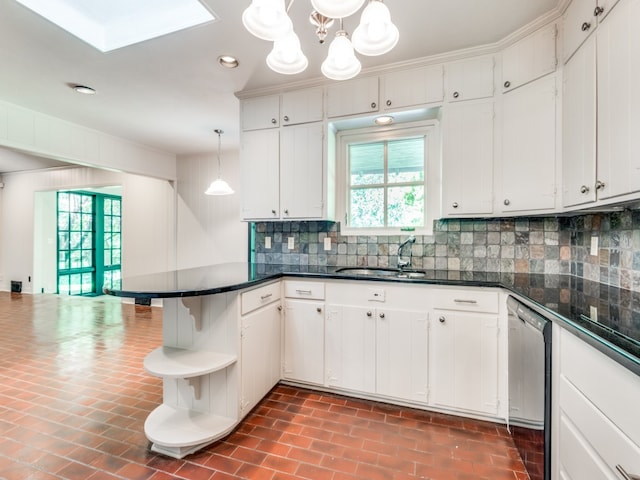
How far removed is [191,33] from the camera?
2027 millimetres

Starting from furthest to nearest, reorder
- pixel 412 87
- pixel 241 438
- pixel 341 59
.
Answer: pixel 412 87 < pixel 241 438 < pixel 341 59

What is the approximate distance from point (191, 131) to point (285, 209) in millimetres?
2141

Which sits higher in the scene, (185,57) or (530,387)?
(185,57)

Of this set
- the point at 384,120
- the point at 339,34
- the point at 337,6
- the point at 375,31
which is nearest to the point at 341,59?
the point at 339,34

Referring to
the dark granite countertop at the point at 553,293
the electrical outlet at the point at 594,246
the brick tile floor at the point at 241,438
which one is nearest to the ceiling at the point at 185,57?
the electrical outlet at the point at 594,246

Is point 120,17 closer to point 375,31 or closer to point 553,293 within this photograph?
point 375,31

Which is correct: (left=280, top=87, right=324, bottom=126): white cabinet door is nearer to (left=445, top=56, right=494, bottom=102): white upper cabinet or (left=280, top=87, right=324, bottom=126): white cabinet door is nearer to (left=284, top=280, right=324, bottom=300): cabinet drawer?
(left=445, top=56, right=494, bottom=102): white upper cabinet

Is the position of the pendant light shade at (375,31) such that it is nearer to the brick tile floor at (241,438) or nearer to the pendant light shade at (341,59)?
the pendant light shade at (341,59)

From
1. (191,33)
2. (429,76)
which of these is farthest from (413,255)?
(191,33)

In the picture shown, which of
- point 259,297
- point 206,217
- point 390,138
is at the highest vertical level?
point 390,138

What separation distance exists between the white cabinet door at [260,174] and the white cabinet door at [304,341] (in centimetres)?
91

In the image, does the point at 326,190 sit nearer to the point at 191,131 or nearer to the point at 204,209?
the point at 191,131

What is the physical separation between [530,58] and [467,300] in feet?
5.46

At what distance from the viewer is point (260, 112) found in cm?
285
